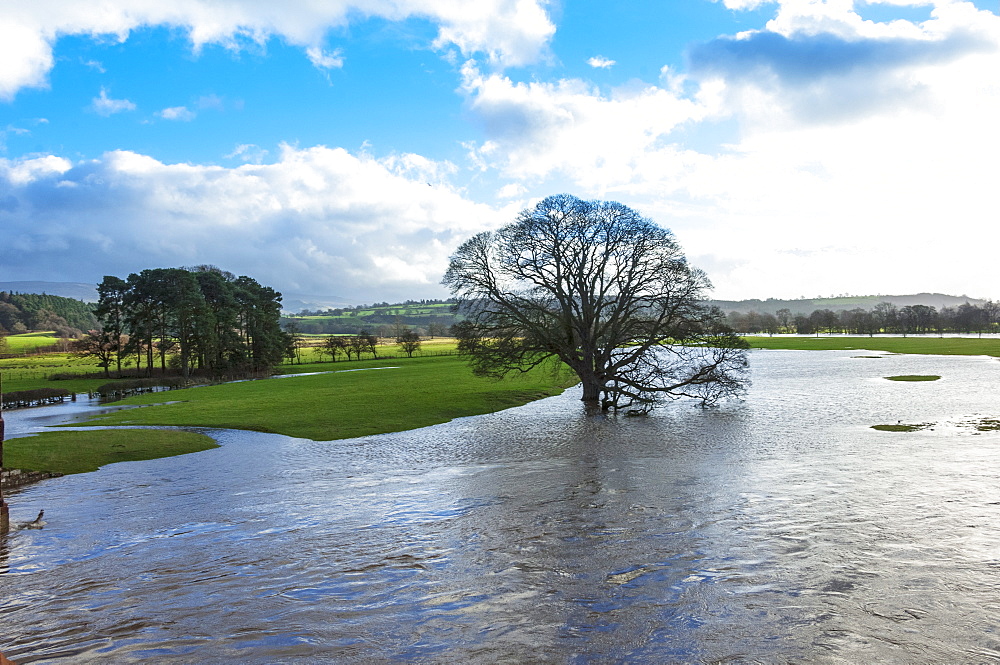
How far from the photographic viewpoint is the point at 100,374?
276ft

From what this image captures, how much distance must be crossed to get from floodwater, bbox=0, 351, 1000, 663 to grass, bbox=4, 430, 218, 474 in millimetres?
2106

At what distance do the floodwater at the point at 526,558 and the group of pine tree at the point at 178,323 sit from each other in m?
61.1

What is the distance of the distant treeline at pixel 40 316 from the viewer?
150875mm

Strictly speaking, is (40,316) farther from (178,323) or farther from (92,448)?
(92,448)

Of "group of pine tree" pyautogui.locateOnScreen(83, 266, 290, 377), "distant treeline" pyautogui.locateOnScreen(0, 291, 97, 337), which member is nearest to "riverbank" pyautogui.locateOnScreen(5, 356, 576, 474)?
"group of pine tree" pyautogui.locateOnScreen(83, 266, 290, 377)

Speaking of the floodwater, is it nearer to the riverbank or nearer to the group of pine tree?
the riverbank

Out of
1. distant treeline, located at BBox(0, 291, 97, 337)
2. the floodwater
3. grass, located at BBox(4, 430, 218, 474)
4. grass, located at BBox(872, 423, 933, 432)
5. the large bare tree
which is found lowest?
grass, located at BBox(872, 423, 933, 432)

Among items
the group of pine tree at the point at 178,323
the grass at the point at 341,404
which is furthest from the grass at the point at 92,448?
the group of pine tree at the point at 178,323

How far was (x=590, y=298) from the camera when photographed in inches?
1706

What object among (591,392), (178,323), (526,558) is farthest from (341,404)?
(178,323)

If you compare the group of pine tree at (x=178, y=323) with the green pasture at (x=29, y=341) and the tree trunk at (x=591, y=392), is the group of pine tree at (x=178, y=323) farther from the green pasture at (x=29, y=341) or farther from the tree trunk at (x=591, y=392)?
the tree trunk at (x=591, y=392)

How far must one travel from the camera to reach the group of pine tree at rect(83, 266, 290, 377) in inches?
3191

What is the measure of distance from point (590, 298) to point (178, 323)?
208ft

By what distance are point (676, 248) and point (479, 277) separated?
14.3 metres
